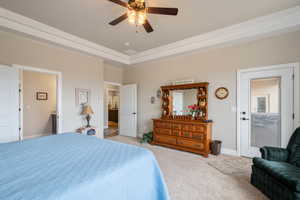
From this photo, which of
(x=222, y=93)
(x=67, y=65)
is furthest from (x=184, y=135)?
(x=67, y=65)

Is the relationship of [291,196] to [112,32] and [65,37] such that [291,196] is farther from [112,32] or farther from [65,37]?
[65,37]

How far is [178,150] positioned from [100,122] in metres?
2.63

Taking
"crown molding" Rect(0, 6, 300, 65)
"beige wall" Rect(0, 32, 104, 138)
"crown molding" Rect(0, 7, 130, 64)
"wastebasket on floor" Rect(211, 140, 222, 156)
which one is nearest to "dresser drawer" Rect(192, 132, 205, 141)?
"wastebasket on floor" Rect(211, 140, 222, 156)

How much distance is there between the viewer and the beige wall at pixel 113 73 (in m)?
5.19

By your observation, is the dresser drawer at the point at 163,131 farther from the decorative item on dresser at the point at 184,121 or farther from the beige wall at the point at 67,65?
the beige wall at the point at 67,65

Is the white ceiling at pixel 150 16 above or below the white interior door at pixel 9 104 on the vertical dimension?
above

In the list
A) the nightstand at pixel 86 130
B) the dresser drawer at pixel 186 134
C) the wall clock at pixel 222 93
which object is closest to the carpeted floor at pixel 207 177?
the dresser drawer at pixel 186 134

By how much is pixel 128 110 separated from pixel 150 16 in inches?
135

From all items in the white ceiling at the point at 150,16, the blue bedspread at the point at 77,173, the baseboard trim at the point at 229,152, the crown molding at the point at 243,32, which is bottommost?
the baseboard trim at the point at 229,152

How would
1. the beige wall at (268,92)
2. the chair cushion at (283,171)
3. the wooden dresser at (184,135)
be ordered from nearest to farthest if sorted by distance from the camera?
the chair cushion at (283,171), the beige wall at (268,92), the wooden dresser at (184,135)

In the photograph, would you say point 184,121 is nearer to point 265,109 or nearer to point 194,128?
point 194,128

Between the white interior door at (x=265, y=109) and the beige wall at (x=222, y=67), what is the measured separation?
0.67ft

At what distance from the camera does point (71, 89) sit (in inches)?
154

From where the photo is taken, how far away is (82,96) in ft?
13.6
